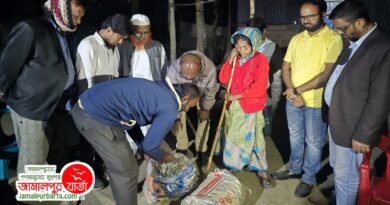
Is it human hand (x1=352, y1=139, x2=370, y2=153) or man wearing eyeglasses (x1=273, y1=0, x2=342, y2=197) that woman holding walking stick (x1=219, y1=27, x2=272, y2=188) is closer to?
man wearing eyeglasses (x1=273, y1=0, x2=342, y2=197)

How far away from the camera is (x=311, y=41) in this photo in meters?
3.21

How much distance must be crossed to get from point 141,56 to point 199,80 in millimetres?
779

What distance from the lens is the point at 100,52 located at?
3.31 m

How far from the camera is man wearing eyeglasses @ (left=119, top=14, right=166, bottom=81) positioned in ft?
12.5

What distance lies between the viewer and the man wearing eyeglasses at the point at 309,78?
316cm

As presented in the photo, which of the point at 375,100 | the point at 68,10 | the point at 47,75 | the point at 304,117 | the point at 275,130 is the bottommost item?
the point at 275,130

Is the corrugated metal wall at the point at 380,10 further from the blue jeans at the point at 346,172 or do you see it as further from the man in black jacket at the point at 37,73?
the man in black jacket at the point at 37,73

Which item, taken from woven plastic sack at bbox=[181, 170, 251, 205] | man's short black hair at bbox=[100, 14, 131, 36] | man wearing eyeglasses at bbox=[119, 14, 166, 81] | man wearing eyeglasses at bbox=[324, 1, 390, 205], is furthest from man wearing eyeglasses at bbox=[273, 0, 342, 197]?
man's short black hair at bbox=[100, 14, 131, 36]

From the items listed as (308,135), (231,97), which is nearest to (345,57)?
(308,135)

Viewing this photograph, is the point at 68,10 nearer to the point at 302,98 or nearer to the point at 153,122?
the point at 153,122

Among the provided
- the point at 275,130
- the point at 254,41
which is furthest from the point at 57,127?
the point at 275,130

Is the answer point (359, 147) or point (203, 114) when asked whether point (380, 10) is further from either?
point (359, 147)

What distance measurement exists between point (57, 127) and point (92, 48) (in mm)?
865

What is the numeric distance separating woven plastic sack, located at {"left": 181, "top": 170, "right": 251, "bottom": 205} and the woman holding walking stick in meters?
0.40
